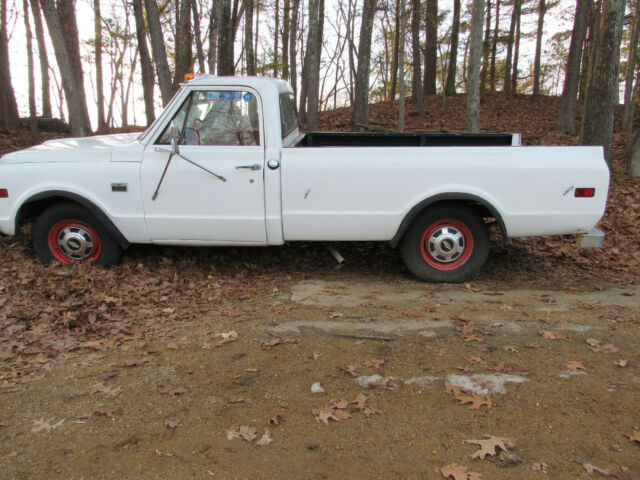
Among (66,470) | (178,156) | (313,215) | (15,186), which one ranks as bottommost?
(66,470)

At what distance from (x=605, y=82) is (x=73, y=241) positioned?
8.68m

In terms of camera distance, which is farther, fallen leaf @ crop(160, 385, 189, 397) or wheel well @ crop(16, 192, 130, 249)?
wheel well @ crop(16, 192, 130, 249)

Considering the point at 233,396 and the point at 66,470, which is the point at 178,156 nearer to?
the point at 233,396

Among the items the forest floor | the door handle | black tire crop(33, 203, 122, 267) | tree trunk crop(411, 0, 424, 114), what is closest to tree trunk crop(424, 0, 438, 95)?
tree trunk crop(411, 0, 424, 114)

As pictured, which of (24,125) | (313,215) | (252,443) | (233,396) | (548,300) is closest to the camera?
(252,443)

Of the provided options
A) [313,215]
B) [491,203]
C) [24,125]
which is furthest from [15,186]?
[24,125]

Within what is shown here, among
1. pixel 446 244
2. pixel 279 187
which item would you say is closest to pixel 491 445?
pixel 446 244

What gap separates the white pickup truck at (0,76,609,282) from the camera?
481 cm

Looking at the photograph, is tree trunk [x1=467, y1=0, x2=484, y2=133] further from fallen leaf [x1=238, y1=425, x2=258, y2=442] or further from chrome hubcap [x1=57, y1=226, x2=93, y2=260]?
fallen leaf [x1=238, y1=425, x2=258, y2=442]

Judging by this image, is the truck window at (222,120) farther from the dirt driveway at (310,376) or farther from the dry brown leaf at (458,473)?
the dry brown leaf at (458,473)

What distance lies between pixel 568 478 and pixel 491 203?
3018 mm

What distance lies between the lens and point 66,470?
243 cm

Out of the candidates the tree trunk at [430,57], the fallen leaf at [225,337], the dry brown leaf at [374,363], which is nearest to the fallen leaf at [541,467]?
the dry brown leaf at [374,363]

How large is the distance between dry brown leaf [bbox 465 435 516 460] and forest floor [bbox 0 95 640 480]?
1 centimetres
